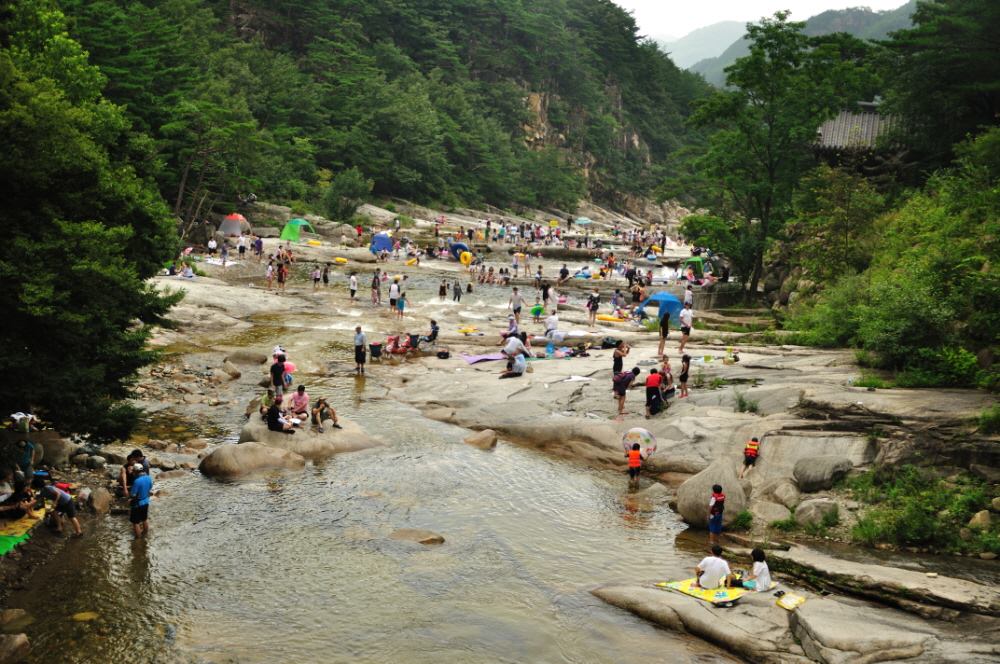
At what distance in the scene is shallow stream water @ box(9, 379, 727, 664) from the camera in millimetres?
10742

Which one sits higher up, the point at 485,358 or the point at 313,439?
the point at 485,358

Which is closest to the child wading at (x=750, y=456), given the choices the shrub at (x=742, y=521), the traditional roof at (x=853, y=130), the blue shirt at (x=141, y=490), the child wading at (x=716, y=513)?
the shrub at (x=742, y=521)

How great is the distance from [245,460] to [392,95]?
69188 millimetres

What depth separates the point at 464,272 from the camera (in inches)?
2125

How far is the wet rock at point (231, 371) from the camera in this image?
24938 millimetres

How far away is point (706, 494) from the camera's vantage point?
51.5 feet

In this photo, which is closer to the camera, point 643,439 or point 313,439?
point 643,439

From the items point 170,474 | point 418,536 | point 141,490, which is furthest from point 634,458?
point 141,490

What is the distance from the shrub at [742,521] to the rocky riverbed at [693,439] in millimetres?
189

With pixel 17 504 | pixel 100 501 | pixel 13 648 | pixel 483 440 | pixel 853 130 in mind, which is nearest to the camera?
pixel 13 648

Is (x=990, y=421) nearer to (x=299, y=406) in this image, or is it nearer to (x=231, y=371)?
(x=299, y=406)

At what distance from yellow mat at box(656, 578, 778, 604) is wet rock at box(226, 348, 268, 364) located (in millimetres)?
18356

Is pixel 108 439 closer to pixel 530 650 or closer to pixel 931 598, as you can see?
pixel 530 650

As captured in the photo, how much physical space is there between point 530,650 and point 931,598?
5875 millimetres
